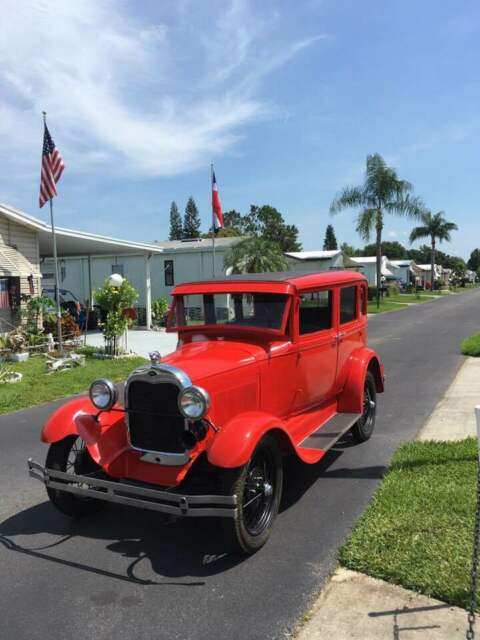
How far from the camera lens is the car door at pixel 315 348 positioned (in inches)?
190

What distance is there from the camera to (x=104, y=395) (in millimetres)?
3957

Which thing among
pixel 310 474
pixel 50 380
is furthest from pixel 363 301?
pixel 50 380

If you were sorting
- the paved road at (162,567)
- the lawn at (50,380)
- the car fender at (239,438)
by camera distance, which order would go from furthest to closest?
the lawn at (50,380) → the car fender at (239,438) → the paved road at (162,567)

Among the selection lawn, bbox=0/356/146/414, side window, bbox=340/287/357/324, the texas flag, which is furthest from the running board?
the texas flag

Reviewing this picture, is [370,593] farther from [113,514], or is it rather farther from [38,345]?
[38,345]

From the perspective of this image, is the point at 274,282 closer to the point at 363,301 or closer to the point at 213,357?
the point at 213,357

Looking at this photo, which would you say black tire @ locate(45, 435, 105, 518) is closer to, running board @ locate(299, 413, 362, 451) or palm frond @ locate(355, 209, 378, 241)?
running board @ locate(299, 413, 362, 451)

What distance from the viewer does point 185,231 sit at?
85.1 meters

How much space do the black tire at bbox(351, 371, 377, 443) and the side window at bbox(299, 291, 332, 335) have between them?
1.27 metres

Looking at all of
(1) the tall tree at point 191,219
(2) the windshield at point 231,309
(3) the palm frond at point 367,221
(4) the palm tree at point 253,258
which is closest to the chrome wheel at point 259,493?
(2) the windshield at point 231,309

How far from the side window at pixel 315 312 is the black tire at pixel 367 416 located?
1.27 metres

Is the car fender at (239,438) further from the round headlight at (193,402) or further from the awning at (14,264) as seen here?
the awning at (14,264)

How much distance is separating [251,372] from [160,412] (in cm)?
83

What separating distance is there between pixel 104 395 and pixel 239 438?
3.82 feet
